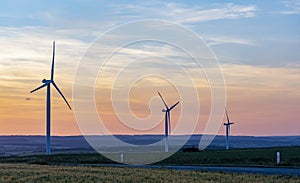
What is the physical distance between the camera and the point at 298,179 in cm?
3628

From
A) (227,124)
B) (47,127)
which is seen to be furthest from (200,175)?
(227,124)

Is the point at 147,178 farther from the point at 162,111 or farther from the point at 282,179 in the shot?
the point at 162,111

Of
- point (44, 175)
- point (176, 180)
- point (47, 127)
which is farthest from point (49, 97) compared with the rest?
point (176, 180)

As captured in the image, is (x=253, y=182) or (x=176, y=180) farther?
(x=176, y=180)

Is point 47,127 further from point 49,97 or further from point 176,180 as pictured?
point 176,180

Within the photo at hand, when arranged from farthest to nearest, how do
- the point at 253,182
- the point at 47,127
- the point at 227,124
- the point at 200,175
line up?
the point at 227,124 < the point at 47,127 < the point at 200,175 < the point at 253,182

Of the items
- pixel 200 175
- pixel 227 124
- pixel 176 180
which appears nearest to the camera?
pixel 176 180

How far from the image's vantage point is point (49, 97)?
95312 millimetres

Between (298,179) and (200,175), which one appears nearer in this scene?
(298,179)

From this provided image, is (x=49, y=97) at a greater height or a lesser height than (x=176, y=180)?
greater

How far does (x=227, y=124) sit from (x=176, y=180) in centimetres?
11588

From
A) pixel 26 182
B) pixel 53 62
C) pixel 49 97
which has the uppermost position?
pixel 53 62

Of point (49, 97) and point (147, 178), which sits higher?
point (49, 97)

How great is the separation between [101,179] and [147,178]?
305 cm
